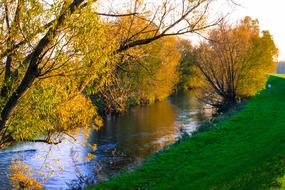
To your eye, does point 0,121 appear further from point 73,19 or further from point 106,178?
point 106,178

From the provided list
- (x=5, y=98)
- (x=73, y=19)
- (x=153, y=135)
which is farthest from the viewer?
(x=153, y=135)

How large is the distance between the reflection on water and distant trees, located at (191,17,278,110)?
5.30 meters

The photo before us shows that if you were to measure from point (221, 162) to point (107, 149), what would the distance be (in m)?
10.9

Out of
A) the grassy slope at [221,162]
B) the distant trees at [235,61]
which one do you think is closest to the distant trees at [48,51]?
the grassy slope at [221,162]

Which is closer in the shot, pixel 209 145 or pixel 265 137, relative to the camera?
pixel 265 137

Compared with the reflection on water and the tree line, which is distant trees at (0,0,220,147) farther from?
the reflection on water

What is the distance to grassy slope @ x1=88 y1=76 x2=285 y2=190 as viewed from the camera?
11.9m

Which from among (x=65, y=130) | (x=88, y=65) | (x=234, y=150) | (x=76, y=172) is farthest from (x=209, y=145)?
(x=88, y=65)

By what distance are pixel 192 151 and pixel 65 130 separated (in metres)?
10.4

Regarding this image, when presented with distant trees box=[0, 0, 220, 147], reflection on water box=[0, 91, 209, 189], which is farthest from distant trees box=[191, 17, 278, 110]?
distant trees box=[0, 0, 220, 147]

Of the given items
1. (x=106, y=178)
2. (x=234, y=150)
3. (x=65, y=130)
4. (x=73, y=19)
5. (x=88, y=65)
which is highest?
(x=73, y=19)

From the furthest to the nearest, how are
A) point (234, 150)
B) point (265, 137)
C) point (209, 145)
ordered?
1. point (209, 145)
2. point (265, 137)
3. point (234, 150)

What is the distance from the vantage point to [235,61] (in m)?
42.4

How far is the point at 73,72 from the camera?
30.0 feet
